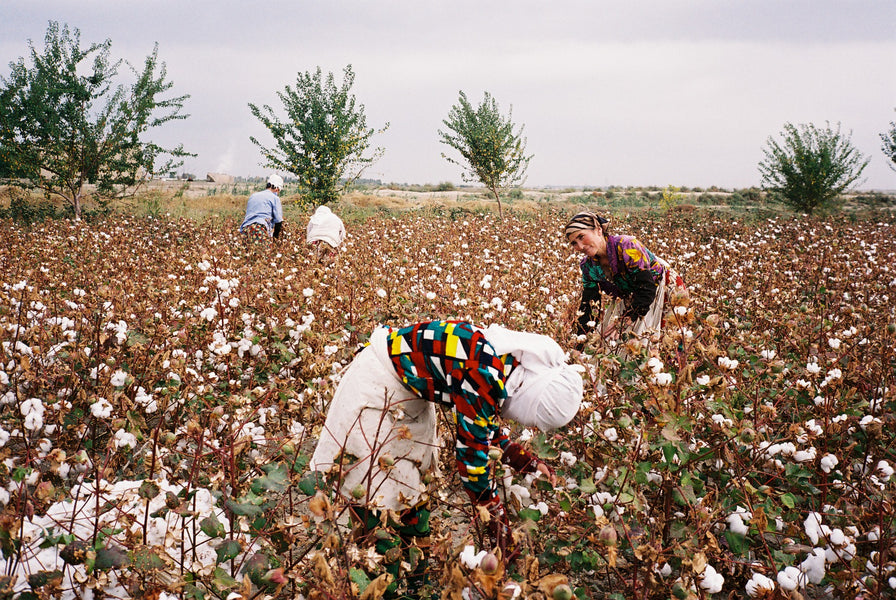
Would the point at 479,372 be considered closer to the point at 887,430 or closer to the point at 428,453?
the point at 428,453

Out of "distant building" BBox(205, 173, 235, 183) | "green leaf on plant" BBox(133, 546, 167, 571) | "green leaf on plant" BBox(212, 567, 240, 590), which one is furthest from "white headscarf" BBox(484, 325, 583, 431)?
"distant building" BBox(205, 173, 235, 183)

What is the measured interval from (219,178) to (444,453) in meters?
42.0

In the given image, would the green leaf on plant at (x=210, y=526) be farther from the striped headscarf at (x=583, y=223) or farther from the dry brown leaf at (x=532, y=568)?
the striped headscarf at (x=583, y=223)

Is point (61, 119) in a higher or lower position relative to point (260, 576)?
higher

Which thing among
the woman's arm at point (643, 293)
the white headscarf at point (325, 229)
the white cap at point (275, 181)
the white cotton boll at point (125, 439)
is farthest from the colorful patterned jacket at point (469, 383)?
the white cap at point (275, 181)

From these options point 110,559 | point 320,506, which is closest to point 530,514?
point 320,506

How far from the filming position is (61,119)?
13.1 meters

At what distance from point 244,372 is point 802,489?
2.90 meters

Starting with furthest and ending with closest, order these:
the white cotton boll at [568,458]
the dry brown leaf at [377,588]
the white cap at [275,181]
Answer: the white cap at [275,181] < the white cotton boll at [568,458] < the dry brown leaf at [377,588]

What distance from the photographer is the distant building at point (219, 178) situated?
38.5 meters

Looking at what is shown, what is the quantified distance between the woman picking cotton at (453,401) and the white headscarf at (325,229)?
5.21 metres

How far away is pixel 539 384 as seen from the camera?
5.45 ft

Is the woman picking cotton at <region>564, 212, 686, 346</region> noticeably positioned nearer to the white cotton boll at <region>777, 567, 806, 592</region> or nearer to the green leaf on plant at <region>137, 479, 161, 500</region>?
the white cotton boll at <region>777, 567, 806, 592</region>

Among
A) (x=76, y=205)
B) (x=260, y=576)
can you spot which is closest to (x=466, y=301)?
(x=260, y=576)
